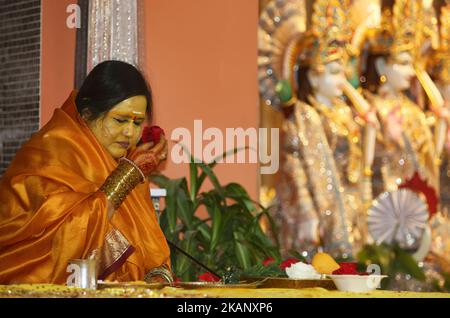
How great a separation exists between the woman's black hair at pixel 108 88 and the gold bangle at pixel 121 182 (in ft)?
1.03

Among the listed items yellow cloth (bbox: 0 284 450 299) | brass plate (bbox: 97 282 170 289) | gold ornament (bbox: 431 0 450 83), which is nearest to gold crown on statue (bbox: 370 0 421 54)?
gold ornament (bbox: 431 0 450 83)

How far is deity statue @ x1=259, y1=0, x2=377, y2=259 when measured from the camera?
598 centimetres

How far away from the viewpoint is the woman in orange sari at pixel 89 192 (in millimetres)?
3529

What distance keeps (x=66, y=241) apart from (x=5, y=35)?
2805mm

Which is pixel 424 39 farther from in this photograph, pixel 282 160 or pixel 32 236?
pixel 32 236

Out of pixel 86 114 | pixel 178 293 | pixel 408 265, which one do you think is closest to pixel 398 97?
pixel 408 265

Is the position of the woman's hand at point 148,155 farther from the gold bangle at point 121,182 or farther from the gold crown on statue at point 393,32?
the gold crown on statue at point 393,32

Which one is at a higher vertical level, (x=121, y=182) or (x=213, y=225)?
(x=121, y=182)

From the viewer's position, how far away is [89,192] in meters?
3.67

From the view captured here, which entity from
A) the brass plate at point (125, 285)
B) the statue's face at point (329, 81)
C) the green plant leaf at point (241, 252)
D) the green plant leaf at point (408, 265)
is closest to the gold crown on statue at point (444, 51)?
the statue's face at point (329, 81)

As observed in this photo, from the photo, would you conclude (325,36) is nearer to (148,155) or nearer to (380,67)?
(380,67)

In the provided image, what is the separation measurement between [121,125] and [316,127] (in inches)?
96.2

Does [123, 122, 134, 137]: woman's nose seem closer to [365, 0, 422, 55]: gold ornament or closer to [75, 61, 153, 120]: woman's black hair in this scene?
[75, 61, 153, 120]: woman's black hair

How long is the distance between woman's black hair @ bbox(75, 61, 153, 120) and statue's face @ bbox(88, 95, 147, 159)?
2cm
